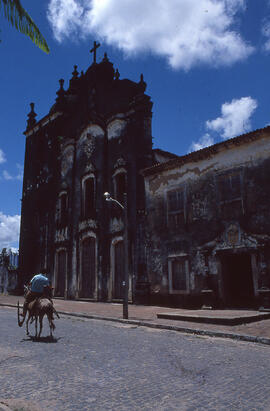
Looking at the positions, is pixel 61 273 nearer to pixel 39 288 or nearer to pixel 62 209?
pixel 62 209

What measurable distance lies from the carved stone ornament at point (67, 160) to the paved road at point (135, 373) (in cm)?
1793

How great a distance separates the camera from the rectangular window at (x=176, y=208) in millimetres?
16250

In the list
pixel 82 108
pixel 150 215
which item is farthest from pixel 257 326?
pixel 82 108

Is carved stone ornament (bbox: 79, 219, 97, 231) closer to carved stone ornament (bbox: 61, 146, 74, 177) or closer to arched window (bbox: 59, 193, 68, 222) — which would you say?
arched window (bbox: 59, 193, 68, 222)

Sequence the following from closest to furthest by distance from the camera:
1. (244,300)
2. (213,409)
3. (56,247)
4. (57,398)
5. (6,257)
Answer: (213,409)
(57,398)
(244,300)
(56,247)
(6,257)

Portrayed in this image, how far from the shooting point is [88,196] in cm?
2286

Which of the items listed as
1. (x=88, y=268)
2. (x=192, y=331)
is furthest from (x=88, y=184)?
(x=192, y=331)

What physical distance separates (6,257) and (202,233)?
66.7ft

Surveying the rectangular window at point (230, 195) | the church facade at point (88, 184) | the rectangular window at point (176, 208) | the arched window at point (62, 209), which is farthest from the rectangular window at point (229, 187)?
the arched window at point (62, 209)

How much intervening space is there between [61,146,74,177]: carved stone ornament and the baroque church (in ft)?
0.40

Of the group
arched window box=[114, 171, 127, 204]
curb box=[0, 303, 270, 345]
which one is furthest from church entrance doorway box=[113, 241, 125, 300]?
curb box=[0, 303, 270, 345]

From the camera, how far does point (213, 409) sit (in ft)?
11.7

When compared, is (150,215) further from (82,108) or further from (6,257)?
(6,257)

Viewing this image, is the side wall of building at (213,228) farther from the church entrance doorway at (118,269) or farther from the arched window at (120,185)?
the arched window at (120,185)
